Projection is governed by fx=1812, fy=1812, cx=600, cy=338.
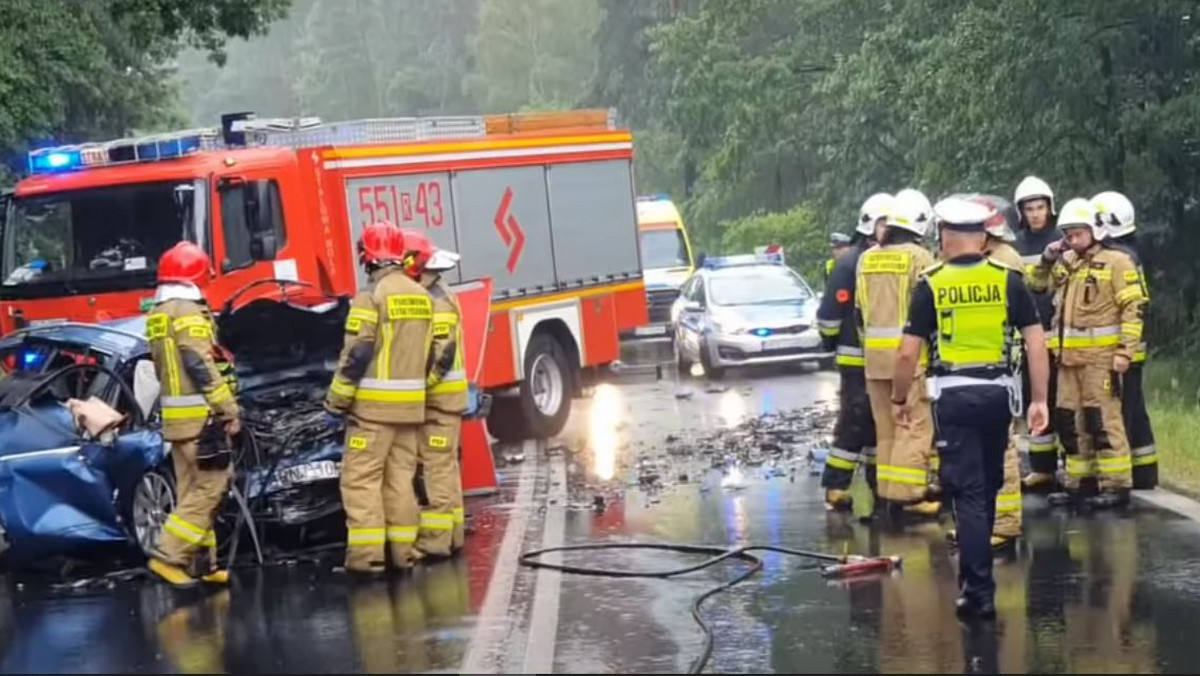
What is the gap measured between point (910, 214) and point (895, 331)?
0.72 meters

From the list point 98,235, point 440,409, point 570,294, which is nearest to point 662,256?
point 570,294

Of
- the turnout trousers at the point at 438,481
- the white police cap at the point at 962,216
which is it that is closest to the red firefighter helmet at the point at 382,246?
the turnout trousers at the point at 438,481

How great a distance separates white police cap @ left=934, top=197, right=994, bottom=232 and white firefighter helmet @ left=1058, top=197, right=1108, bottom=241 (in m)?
2.93

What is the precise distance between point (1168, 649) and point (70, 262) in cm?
939

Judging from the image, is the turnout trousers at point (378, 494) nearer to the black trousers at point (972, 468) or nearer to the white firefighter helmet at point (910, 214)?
the white firefighter helmet at point (910, 214)

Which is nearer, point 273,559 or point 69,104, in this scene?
point 273,559

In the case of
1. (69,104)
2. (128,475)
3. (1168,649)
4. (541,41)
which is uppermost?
(541,41)

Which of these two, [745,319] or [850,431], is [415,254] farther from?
[745,319]

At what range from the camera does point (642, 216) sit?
30.9 meters

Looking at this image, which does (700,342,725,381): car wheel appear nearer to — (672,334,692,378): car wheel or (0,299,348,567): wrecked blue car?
(672,334,692,378): car wheel

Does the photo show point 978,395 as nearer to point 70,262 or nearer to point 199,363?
point 199,363

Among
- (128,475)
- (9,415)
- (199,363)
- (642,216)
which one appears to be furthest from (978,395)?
(642,216)

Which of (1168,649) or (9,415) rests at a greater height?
(9,415)

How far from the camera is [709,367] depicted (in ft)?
75.8
